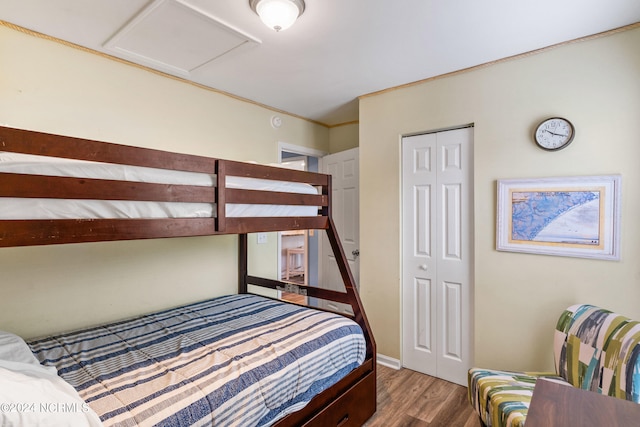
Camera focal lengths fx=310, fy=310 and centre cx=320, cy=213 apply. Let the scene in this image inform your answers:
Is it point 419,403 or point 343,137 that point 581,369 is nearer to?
point 419,403

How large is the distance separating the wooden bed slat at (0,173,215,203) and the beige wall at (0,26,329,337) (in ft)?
3.47

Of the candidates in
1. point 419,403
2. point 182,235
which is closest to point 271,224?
point 182,235

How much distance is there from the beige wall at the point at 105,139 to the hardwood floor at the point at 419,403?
5.17ft

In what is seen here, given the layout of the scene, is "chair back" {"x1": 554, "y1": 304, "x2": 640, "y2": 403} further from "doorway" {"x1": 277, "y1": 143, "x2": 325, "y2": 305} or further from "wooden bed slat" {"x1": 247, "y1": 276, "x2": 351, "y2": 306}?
"doorway" {"x1": 277, "y1": 143, "x2": 325, "y2": 305}

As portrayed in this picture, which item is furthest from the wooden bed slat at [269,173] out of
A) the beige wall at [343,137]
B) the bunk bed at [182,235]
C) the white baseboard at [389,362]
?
the white baseboard at [389,362]

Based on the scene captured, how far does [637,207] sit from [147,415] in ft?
8.48

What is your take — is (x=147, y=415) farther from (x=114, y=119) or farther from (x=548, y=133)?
(x=548, y=133)

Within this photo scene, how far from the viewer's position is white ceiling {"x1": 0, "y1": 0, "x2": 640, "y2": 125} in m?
1.58

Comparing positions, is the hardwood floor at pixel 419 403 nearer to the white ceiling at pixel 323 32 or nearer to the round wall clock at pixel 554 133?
the round wall clock at pixel 554 133

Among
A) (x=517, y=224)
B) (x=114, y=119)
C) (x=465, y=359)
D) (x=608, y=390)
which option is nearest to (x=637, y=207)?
(x=517, y=224)

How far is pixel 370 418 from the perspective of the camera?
205 centimetres

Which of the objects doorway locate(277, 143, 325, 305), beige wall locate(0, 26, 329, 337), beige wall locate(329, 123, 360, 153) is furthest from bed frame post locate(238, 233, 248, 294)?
beige wall locate(329, 123, 360, 153)

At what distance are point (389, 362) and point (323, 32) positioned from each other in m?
2.63

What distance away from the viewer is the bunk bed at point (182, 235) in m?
1.06
